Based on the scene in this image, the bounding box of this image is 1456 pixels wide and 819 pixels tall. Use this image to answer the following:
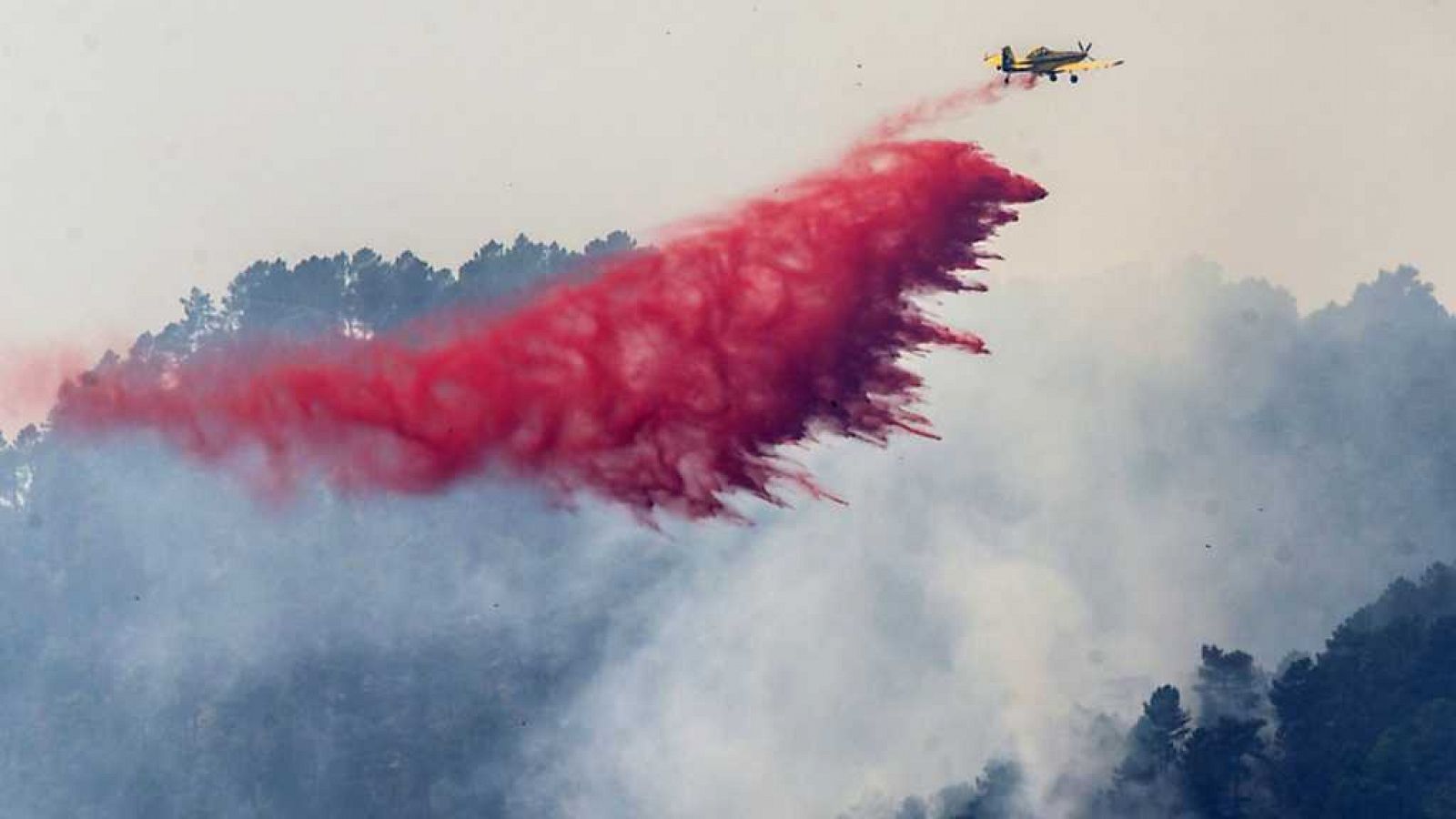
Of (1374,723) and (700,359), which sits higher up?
(700,359)

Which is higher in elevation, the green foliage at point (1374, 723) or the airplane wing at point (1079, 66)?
the airplane wing at point (1079, 66)

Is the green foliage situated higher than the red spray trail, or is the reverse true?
the red spray trail

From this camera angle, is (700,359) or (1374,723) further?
(1374,723)

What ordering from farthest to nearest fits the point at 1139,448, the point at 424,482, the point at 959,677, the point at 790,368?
the point at 1139,448 < the point at 959,677 < the point at 424,482 < the point at 790,368

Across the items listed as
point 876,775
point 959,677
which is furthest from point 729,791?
point 959,677

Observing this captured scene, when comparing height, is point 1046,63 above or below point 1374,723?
above

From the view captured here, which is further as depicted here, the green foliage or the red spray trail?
the green foliage

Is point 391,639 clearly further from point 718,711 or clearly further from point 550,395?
point 550,395

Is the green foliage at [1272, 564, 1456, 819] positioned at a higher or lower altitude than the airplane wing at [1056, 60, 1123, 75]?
lower
